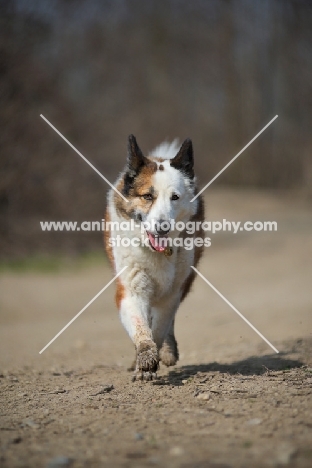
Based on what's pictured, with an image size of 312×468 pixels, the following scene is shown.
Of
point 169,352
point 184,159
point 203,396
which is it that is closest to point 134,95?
point 184,159

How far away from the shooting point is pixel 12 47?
61.9 ft

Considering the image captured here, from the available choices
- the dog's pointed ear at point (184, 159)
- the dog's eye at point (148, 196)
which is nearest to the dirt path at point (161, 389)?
the dog's eye at point (148, 196)

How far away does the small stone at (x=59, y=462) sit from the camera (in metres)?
3.67

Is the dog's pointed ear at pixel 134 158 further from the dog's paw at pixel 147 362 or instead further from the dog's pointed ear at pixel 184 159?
the dog's paw at pixel 147 362

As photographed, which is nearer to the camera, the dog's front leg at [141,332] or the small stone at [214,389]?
the small stone at [214,389]

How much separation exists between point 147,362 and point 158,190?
1.58m

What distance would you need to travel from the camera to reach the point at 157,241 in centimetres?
605

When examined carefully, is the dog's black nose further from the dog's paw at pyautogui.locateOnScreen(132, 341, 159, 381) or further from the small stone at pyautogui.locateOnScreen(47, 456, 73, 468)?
the small stone at pyautogui.locateOnScreen(47, 456, 73, 468)

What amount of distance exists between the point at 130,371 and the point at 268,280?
9.48 metres

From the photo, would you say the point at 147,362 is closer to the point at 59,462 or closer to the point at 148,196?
the point at 148,196

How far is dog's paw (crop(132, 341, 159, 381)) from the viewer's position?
18.5ft

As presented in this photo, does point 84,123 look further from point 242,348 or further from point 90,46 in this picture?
point 242,348

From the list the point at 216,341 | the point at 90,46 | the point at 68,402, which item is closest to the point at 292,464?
the point at 68,402

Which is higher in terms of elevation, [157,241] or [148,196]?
[148,196]
